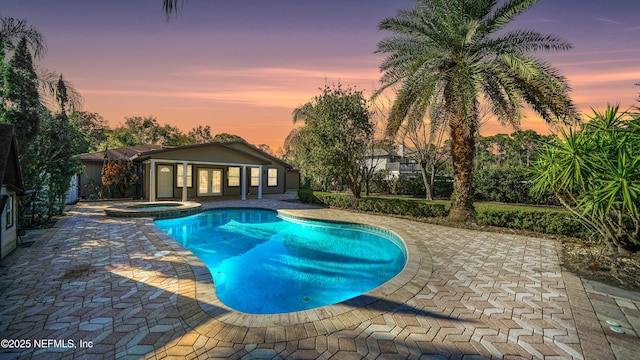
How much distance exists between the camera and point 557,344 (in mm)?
3012

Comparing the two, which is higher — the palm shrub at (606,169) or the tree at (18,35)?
Answer: the tree at (18,35)

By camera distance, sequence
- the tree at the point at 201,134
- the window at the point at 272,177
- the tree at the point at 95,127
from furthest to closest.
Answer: the tree at the point at 201,134 → the tree at the point at 95,127 → the window at the point at 272,177

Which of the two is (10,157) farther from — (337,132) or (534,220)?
(534,220)

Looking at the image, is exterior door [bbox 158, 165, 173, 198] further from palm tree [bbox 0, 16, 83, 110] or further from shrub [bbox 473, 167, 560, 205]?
shrub [bbox 473, 167, 560, 205]

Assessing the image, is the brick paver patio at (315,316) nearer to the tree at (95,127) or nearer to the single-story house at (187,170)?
the single-story house at (187,170)

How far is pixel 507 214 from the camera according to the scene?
942cm

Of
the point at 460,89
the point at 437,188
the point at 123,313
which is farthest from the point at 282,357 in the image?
the point at 437,188

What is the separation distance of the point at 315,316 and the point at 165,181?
17.6 metres

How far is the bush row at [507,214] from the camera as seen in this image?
323 inches

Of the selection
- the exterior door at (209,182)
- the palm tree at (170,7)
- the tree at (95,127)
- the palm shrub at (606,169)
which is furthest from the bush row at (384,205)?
the tree at (95,127)

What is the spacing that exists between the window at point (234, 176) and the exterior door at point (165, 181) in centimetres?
410

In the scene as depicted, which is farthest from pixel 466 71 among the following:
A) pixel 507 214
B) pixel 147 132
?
pixel 147 132

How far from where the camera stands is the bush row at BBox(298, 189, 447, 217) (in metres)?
11.7

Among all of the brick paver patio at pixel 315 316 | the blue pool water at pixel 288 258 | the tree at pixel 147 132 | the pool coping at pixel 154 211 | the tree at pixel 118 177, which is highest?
the tree at pixel 147 132
